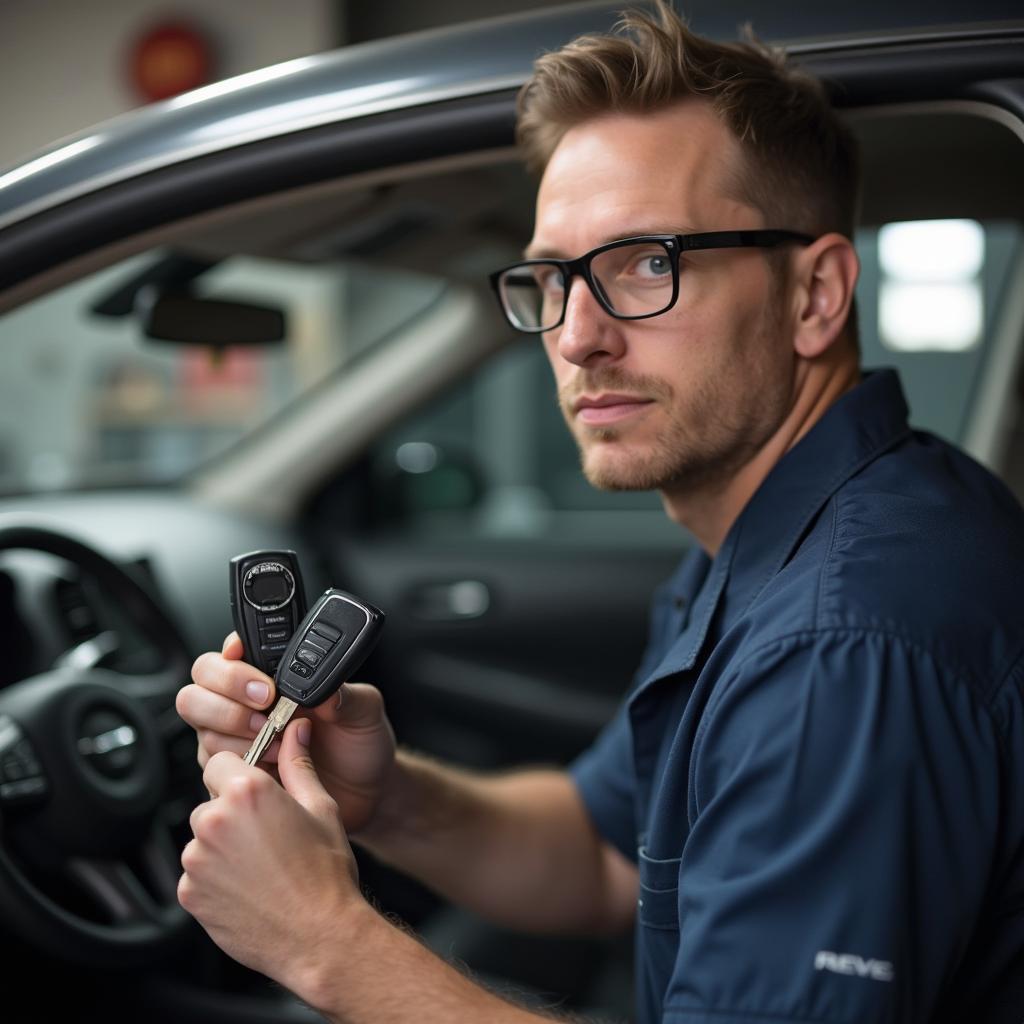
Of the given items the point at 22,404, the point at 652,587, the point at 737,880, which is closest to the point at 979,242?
the point at 652,587

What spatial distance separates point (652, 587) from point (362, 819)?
4.12ft

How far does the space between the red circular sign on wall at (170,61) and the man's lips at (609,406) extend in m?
2.90

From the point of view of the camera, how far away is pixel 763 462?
1.22 m

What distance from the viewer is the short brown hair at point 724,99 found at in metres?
1.08

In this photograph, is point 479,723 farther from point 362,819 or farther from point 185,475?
point 362,819

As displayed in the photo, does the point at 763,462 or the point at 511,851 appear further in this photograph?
the point at 511,851

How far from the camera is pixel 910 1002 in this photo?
2.56ft

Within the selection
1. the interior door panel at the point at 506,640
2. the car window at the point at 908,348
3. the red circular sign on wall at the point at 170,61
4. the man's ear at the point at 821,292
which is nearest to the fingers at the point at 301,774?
the man's ear at the point at 821,292

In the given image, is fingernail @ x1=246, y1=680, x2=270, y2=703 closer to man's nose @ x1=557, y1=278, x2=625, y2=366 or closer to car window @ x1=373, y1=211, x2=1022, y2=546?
man's nose @ x1=557, y1=278, x2=625, y2=366

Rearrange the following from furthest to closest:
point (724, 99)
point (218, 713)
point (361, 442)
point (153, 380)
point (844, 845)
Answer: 1. point (153, 380)
2. point (361, 442)
3. point (724, 99)
4. point (218, 713)
5. point (844, 845)

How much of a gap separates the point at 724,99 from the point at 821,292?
0.73 ft

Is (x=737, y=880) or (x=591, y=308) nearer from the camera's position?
(x=737, y=880)

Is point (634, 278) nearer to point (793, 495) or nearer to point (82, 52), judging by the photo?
point (793, 495)

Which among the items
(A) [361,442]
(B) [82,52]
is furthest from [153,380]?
(A) [361,442]
